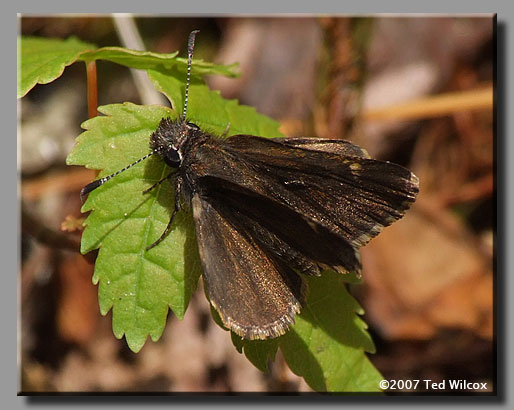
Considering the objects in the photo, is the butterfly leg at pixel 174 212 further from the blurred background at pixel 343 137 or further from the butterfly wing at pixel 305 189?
the blurred background at pixel 343 137

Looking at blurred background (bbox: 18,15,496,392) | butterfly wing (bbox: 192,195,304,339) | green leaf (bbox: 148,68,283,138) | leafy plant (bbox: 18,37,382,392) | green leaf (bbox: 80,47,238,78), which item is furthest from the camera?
blurred background (bbox: 18,15,496,392)

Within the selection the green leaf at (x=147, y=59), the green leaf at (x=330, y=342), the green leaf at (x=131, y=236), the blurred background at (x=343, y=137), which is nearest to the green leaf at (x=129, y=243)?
the green leaf at (x=131, y=236)

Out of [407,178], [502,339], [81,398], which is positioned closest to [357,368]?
[407,178]

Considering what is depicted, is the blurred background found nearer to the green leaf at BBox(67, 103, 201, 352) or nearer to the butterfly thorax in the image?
the green leaf at BBox(67, 103, 201, 352)

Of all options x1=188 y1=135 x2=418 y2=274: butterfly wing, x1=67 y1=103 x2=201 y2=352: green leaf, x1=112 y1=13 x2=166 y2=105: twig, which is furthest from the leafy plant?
x1=112 y1=13 x2=166 y2=105: twig

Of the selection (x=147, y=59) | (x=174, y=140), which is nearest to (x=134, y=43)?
(x=147, y=59)

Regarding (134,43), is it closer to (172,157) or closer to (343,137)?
(343,137)

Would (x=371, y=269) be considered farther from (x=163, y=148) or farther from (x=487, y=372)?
(x=163, y=148)
